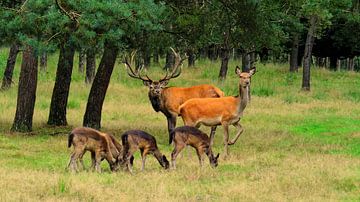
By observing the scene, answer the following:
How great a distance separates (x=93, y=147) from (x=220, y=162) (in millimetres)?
2788

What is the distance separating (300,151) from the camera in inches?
623

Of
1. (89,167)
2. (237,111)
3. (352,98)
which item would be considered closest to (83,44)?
(89,167)

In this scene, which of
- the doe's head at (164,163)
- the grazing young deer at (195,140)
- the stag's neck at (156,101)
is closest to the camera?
the doe's head at (164,163)

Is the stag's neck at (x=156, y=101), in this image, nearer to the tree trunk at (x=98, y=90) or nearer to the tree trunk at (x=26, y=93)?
the tree trunk at (x=98, y=90)

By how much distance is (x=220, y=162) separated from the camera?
14.0m

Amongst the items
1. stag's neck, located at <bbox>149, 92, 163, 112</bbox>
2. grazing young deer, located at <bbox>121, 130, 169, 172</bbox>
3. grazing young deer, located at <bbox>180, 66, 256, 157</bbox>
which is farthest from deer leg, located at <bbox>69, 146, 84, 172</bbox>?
stag's neck, located at <bbox>149, 92, 163, 112</bbox>

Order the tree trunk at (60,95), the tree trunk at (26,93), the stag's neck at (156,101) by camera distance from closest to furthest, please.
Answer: the stag's neck at (156,101) → the tree trunk at (26,93) → the tree trunk at (60,95)

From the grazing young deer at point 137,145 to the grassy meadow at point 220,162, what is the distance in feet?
0.75

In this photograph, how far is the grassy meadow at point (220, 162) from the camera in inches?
416

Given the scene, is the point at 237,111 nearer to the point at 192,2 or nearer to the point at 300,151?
the point at 300,151

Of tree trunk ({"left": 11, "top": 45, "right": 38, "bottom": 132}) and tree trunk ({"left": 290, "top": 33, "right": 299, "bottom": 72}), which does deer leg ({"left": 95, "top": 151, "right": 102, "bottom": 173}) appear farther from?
tree trunk ({"left": 290, "top": 33, "right": 299, "bottom": 72})

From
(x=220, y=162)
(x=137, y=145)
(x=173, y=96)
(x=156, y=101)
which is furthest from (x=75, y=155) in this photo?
(x=173, y=96)

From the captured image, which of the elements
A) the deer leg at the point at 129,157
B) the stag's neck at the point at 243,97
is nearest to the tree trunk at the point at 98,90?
the stag's neck at the point at 243,97

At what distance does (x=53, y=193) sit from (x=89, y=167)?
2.73 m
